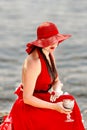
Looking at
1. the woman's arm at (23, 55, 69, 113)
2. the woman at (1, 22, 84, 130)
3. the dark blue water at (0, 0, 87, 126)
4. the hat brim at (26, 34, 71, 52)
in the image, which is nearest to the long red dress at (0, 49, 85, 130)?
the woman at (1, 22, 84, 130)

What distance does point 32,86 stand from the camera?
4.66m

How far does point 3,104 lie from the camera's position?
25.0 feet

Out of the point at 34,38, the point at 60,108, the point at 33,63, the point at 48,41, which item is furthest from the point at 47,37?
the point at 34,38

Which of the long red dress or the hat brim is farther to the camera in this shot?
the long red dress

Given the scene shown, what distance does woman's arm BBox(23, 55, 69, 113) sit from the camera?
183 inches

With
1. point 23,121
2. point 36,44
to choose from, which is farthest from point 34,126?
point 36,44

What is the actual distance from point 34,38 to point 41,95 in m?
5.55

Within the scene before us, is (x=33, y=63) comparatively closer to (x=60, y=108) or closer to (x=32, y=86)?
(x=32, y=86)

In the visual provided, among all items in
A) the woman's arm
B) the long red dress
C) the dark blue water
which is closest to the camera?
the woman's arm

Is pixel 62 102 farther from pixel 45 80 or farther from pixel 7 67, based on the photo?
pixel 7 67

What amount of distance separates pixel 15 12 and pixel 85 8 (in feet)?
4.87

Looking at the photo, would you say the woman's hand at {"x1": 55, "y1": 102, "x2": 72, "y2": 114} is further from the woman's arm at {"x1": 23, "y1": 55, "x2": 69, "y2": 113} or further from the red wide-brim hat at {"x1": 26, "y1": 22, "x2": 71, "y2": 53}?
the red wide-brim hat at {"x1": 26, "y1": 22, "x2": 71, "y2": 53}

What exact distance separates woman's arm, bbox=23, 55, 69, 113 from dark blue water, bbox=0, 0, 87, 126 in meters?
2.72

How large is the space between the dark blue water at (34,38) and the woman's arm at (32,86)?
272 cm
